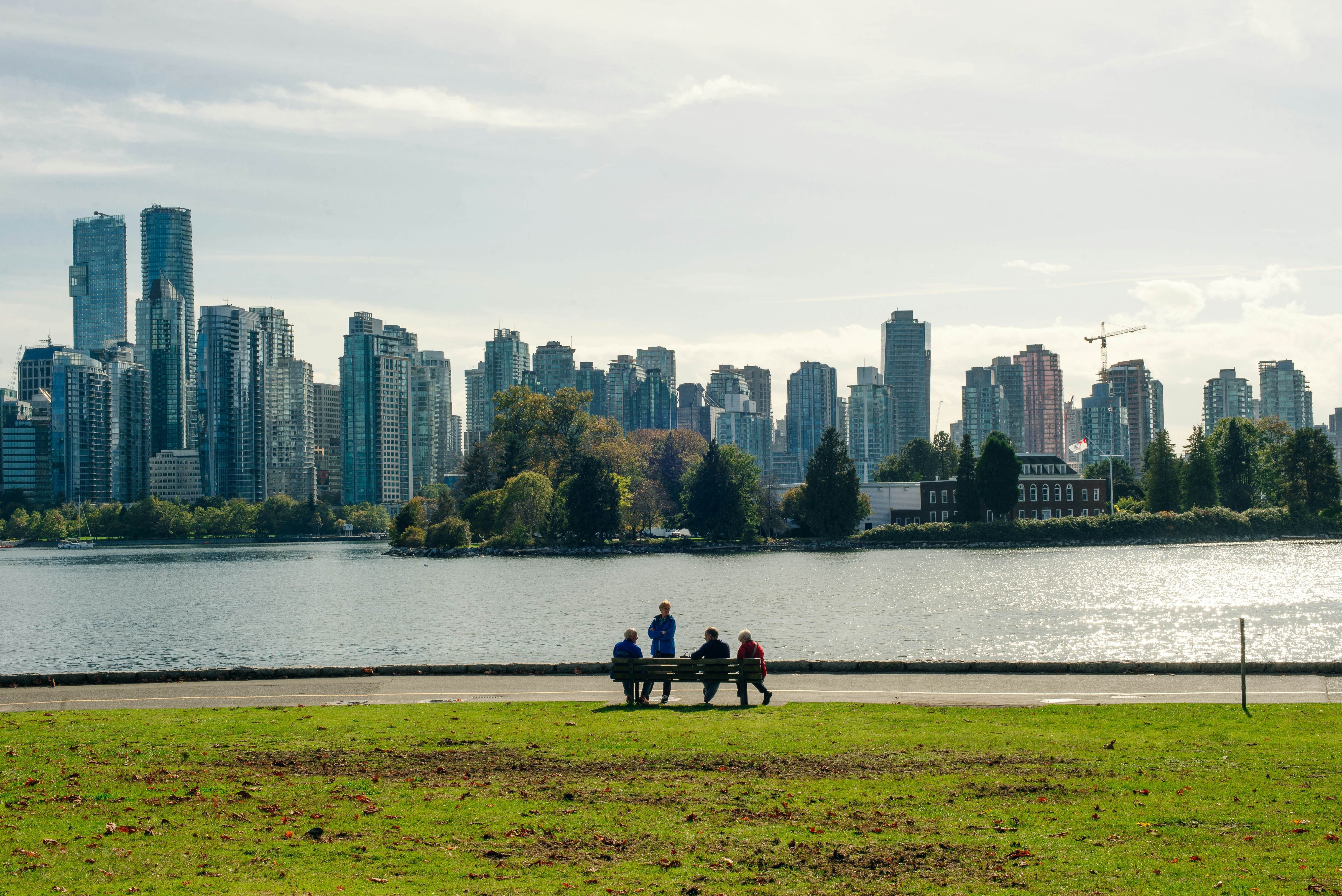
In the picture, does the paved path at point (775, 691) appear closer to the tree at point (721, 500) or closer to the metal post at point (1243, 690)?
the metal post at point (1243, 690)

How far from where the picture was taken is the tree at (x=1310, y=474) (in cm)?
14662

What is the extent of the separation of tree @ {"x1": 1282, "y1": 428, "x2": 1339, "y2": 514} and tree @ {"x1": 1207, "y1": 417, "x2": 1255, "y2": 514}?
208 inches

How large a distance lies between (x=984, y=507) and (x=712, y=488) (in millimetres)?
35643

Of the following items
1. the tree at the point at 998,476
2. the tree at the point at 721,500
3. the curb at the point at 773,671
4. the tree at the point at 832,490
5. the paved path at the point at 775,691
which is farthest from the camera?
the tree at the point at 721,500

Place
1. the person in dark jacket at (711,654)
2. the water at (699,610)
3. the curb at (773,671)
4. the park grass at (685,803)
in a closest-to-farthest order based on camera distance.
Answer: the park grass at (685,803) → the person in dark jacket at (711,654) → the curb at (773,671) → the water at (699,610)

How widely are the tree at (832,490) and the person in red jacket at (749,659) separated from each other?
120m

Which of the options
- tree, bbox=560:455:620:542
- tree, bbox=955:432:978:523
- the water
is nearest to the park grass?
the water

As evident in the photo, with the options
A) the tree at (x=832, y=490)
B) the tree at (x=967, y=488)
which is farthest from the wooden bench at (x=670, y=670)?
the tree at (x=967, y=488)

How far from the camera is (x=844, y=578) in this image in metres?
81.5

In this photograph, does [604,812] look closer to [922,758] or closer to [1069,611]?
[922,758]

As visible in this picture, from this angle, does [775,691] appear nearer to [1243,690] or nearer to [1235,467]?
[1243,690]

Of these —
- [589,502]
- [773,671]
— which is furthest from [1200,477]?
[773,671]

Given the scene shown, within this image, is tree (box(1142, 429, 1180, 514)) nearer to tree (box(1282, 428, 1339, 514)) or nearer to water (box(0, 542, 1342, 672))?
tree (box(1282, 428, 1339, 514))

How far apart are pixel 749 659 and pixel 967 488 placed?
126 meters
